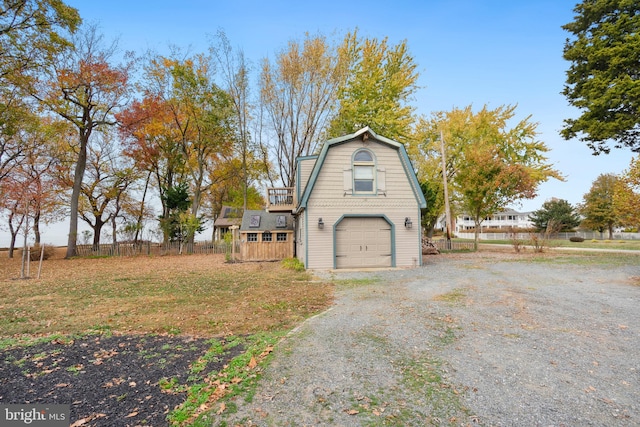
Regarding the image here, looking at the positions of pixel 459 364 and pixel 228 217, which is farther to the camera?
pixel 228 217

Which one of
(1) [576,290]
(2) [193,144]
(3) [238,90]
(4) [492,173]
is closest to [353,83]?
(3) [238,90]

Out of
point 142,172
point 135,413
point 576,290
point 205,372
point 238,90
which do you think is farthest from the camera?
point 142,172

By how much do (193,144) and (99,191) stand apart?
9094 millimetres

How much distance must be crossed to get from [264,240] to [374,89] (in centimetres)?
1402

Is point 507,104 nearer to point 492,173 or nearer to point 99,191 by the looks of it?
point 492,173

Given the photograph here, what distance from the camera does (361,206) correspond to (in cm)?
1366

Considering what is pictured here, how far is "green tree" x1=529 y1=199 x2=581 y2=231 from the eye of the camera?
42.4 m

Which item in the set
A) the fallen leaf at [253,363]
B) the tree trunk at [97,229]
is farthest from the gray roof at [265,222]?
the tree trunk at [97,229]

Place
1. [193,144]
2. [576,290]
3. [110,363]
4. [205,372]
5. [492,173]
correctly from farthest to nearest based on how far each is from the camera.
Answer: [193,144] → [492,173] → [576,290] → [110,363] → [205,372]

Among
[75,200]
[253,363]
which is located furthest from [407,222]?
[75,200]

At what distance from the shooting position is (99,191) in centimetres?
2675

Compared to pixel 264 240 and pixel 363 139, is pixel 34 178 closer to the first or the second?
pixel 264 240

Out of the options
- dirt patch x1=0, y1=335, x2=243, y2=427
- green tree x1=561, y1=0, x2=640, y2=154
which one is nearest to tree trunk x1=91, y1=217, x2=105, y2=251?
dirt patch x1=0, y1=335, x2=243, y2=427

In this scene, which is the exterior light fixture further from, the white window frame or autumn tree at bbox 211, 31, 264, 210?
autumn tree at bbox 211, 31, 264, 210
